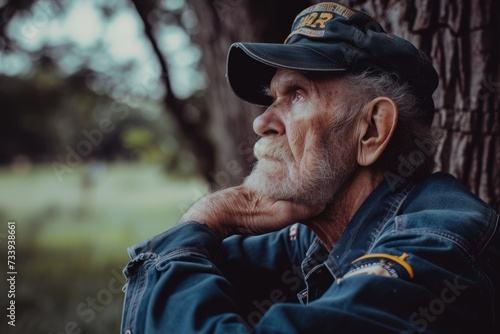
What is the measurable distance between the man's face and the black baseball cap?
0.34ft

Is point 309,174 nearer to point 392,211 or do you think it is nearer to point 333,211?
point 333,211

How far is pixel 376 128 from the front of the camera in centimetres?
184

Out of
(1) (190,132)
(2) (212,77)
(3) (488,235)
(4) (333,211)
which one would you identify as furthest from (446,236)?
(1) (190,132)

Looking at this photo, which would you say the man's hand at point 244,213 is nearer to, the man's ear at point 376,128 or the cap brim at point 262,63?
the man's ear at point 376,128

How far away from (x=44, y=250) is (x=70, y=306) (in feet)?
6.81

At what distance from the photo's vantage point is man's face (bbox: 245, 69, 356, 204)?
71.9 inches

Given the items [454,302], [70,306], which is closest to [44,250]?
[70,306]

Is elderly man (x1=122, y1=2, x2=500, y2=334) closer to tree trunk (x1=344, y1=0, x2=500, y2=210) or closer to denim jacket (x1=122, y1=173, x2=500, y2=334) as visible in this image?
denim jacket (x1=122, y1=173, x2=500, y2=334)

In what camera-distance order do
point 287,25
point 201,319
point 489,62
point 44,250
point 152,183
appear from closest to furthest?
point 201,319, point 489,62, point 287,25, point 44,250, point 152,183

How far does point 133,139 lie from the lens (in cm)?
532

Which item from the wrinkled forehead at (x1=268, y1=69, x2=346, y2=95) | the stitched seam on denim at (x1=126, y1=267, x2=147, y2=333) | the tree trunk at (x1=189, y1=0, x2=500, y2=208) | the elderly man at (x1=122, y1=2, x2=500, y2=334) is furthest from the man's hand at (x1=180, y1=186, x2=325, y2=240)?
the tree trunk at (x1=189, y1=0, x2=500, y2=208)

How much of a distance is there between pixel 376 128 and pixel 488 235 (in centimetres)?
55

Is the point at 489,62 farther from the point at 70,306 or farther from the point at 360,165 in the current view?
the point at 70,306

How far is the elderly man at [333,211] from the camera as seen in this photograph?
1.35 metres
